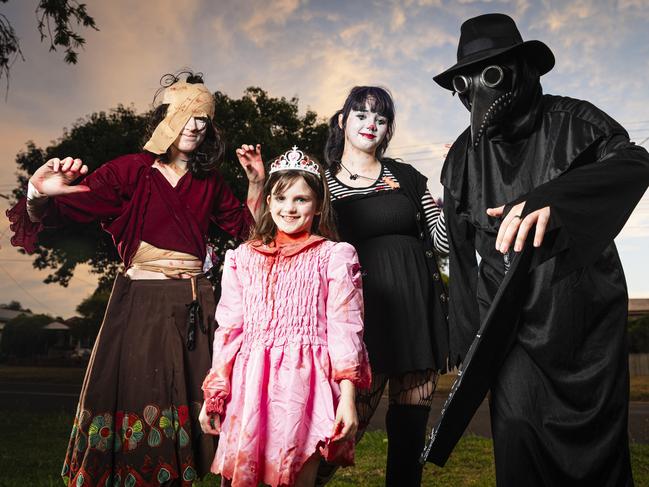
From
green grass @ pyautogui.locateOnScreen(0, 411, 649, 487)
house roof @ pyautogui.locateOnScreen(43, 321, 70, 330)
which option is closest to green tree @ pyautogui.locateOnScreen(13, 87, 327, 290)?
green grass @ pyautogui.locateOnScreen(0, 411, 649, 487)

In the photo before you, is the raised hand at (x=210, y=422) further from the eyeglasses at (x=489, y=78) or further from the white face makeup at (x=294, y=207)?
the eyeglasses at (x=489, y=78)

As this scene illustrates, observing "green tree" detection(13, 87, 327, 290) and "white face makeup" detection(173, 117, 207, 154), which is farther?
"green tree" detection(13, 87, 327, 290)

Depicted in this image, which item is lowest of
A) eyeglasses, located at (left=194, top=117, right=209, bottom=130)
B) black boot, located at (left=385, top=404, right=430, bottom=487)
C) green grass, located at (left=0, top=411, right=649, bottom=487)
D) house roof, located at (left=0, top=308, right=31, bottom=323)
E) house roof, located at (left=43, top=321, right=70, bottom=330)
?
green grass, located at (left=0, top=411, right=649, bottom=487)

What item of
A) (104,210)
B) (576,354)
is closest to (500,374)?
(576,354)

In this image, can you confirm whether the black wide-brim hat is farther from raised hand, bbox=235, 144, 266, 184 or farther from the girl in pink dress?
raised hand, bbox=235, 144, 266, 184

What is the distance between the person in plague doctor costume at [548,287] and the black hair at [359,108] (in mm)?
1141

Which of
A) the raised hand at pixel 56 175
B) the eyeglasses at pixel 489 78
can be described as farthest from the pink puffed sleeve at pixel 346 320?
the raised hand at pixel 56 175

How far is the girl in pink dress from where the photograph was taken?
268 cm

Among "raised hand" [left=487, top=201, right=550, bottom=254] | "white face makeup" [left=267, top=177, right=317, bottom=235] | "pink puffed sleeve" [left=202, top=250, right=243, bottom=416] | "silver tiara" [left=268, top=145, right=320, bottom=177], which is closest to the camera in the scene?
"raised hand" [left=487, top=201, right=550, bottom=254]

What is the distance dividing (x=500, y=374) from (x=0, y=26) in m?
6.67

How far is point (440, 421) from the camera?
2.25 metres

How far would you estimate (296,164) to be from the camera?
3236 millimetres

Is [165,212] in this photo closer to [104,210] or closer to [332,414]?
[104,210]

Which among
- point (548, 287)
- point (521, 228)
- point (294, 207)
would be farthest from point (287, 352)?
point (521, 228)
